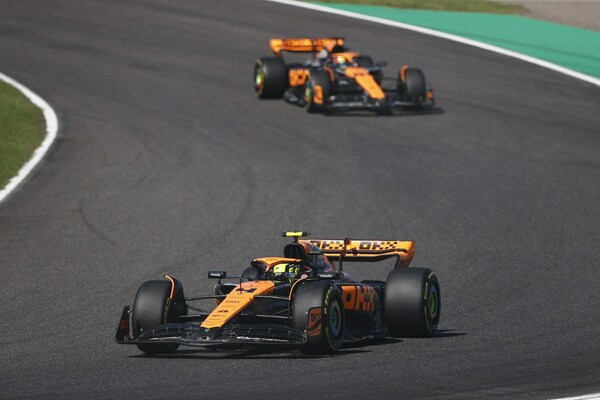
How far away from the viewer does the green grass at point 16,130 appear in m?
21.3

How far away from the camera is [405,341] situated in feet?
40.2

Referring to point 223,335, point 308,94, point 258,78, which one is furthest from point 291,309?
point 258,78

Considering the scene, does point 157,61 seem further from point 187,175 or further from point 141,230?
point 141,230

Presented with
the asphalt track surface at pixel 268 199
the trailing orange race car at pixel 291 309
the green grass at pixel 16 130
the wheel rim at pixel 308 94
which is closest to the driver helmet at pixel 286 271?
the trailing orange race car at pixel 291 309

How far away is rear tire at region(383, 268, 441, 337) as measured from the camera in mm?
12188

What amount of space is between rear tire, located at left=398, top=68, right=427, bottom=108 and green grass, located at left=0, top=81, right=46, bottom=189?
285 inches

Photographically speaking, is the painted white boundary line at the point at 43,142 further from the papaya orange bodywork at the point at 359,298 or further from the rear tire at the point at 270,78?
the papaya orange bodywork at the point at 359,298

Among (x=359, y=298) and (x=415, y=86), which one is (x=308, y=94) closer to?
(x=415, y=86)

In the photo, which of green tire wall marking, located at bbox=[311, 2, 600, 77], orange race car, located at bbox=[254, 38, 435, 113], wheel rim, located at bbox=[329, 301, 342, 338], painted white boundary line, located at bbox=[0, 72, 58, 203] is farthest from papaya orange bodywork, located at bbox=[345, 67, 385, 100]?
wheel rim, located at bbox=[329, 301, 342, 338]

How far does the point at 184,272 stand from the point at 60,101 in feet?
36.8

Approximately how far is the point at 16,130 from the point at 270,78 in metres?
5.85

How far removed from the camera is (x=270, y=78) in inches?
1054

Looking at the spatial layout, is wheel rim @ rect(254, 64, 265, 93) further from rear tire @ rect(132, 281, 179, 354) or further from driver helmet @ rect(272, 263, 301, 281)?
rear tire @ rect(132, 281, 179, 354)

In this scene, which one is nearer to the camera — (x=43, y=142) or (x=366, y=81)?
(x=43, y=142)
